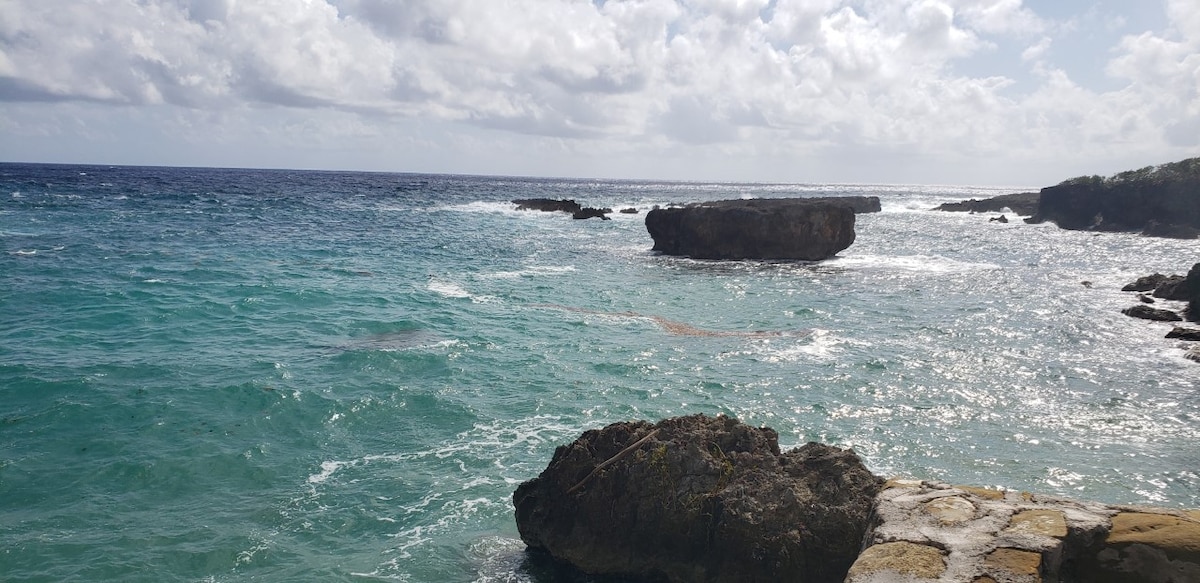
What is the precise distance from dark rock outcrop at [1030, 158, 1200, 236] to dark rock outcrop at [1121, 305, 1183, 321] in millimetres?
45407

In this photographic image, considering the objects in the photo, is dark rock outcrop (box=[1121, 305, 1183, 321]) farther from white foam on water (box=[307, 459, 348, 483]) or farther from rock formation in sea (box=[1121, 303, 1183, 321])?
white foam on water (box=[307, 459, 348, 483])

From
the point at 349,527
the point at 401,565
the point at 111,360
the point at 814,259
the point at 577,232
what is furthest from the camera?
the point at 577,232

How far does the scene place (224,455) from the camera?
1462cm

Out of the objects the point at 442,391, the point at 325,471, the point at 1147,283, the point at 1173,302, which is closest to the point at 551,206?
the point at 1147,283

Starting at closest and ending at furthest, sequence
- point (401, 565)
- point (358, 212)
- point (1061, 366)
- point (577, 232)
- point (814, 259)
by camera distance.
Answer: point (401, 565), point (1061, 366), point (814, 259), point (577, 232), point (358, 212)

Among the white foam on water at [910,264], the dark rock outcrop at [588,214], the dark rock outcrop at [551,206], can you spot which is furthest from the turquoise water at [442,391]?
the dark rock outcrop at [551,206]

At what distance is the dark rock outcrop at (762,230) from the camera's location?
47.3m

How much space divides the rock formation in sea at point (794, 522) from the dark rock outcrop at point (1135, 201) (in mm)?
73128

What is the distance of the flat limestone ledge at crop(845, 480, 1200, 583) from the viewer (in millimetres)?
5633

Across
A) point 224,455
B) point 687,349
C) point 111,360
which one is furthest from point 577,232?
point 224,455

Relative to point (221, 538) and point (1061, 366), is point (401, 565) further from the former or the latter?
point (1061, 366)

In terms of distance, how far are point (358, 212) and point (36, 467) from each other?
2681 inches

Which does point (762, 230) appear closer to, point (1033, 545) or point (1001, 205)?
point (1033, 545)

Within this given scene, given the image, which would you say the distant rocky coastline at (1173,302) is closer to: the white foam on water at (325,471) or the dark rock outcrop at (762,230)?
the dark rock outcrop at (762,230)
